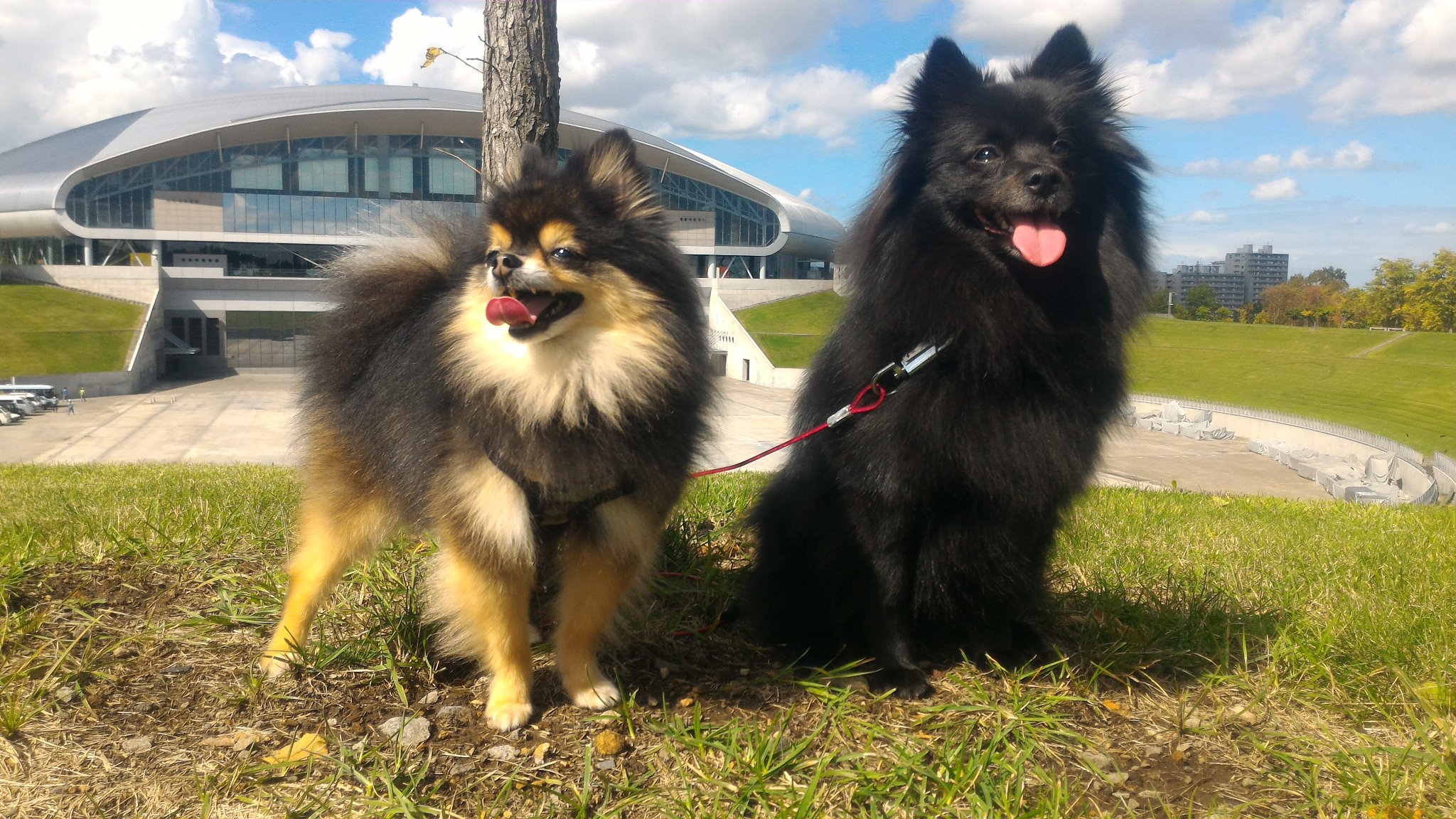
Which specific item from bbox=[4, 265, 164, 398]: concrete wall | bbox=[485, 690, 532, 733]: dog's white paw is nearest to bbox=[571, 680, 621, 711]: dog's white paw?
bbox=[485, 690, 532, 733]: dog's white paw

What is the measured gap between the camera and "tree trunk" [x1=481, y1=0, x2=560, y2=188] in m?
4.02

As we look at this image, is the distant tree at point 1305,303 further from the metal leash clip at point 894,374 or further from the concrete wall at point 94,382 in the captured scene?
the concrete wall at point 94,382

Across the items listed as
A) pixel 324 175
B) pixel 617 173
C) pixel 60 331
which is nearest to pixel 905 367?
pixel 617 173

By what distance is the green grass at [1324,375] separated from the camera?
109ft

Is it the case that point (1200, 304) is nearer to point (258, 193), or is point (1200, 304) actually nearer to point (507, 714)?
point (258, 193)

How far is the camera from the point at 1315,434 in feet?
103

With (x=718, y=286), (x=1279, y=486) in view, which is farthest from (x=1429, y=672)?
(x=718, y=286)

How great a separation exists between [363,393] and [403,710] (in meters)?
1.12

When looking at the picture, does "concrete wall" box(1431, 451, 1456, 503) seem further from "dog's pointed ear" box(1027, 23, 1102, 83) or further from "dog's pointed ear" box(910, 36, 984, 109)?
"dog's pointed ear" box(910, 36, 984, 109)

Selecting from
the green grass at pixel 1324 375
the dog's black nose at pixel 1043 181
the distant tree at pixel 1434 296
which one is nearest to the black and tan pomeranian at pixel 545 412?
the dog's black nose at pixel 1043 181

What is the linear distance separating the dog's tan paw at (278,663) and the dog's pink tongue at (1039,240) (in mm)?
2839

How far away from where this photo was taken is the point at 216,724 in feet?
8.93

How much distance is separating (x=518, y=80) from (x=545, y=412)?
220cm

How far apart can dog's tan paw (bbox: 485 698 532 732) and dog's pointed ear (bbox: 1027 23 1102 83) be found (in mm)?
2848
